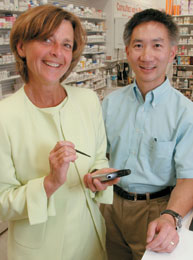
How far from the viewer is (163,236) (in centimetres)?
95

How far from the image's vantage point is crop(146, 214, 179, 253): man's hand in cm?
93

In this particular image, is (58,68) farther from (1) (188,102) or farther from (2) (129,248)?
(2) (129,248)

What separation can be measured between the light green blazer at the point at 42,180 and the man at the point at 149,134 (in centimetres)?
22

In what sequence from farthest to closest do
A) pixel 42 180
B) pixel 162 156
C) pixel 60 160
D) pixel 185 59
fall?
pixel 185 59 → pixel 162 156 → pixel 42 180 → pixel 60 160

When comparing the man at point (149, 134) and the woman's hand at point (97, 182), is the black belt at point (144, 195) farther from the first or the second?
the woman's hand at point (97, 182)

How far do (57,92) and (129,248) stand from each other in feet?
3.62

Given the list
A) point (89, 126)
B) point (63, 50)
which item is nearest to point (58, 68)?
point (63, 50)

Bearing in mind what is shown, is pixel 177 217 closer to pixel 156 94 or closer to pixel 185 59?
pixel 156 94

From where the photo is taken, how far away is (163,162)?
130 centimetres

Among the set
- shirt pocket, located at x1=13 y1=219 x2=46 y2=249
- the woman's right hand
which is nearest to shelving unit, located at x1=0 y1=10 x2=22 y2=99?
shirt pocket, located at x1=13 y1=219 x2=46 y2=249

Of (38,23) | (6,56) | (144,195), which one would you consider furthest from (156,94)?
(6,56)

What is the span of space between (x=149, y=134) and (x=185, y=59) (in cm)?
704

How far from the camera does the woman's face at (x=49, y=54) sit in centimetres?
99

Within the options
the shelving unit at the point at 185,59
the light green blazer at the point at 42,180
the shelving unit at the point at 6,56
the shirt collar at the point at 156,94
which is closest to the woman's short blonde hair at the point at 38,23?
the light green blazer at the point at 42,180
